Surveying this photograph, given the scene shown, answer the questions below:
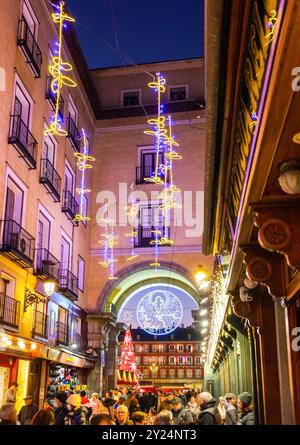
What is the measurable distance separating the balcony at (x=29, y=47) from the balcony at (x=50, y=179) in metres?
3.59

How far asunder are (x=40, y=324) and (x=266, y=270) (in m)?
15.1

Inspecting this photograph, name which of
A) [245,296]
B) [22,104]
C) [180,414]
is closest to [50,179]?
[22,104]

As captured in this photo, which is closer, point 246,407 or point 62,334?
point 246,407

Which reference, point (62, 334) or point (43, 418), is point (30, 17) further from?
point (43, 418)

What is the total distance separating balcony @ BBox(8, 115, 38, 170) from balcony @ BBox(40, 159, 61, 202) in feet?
3.54

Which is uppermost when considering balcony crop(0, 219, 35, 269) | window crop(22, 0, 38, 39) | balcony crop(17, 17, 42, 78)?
window crop(22, 0, 38, 39)

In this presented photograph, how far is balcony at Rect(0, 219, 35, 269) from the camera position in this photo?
15652 millimetres

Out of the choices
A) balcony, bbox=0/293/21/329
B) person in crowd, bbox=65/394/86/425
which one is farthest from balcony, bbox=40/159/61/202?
person in crowd, bbox=65/394/86/425

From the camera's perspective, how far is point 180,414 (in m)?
8.47

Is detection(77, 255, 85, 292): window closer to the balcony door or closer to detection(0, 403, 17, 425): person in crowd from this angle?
the balcony door

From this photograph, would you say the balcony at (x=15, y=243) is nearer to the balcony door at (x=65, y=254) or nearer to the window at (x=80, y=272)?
the balcony door at (x=65, y=254)

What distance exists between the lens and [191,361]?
272 feet

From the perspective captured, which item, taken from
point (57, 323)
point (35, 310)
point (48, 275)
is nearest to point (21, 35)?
point (48, 275)
